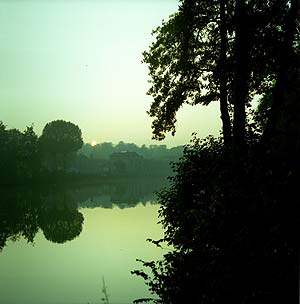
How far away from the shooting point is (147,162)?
200 metres

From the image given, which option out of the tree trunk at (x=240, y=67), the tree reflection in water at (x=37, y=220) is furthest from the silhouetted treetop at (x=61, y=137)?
the tree trunk at (x=240, y=67)

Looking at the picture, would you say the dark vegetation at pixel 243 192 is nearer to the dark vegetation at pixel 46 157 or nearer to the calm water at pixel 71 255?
the calm water at pixel 71 255

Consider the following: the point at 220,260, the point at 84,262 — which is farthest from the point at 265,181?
the point at 84,262

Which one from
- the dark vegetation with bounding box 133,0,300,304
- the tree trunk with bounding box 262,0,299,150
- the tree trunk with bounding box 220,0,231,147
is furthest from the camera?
the tree trunk with bounding box 220,0,231,147

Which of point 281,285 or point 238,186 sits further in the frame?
point 238,186

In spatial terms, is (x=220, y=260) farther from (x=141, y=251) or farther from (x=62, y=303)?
(x=141, y=251)

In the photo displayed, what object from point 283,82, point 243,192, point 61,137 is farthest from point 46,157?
point 243,192

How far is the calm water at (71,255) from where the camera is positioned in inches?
783

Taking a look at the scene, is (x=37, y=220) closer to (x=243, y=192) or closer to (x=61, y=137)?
(x=243, y=192)

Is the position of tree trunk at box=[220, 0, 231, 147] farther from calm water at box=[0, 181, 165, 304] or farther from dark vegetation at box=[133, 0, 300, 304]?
calm water at box=[0, 181, 165, 304]

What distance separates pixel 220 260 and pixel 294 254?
1.65 meters

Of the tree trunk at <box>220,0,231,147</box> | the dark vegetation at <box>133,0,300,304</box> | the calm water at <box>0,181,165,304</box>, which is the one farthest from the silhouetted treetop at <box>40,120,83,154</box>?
the dark vegetation at <box>133,0,300,304</box>

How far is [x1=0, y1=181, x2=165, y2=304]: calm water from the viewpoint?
19900 millimetres

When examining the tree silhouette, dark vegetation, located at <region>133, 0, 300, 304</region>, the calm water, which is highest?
the tree silhouette
